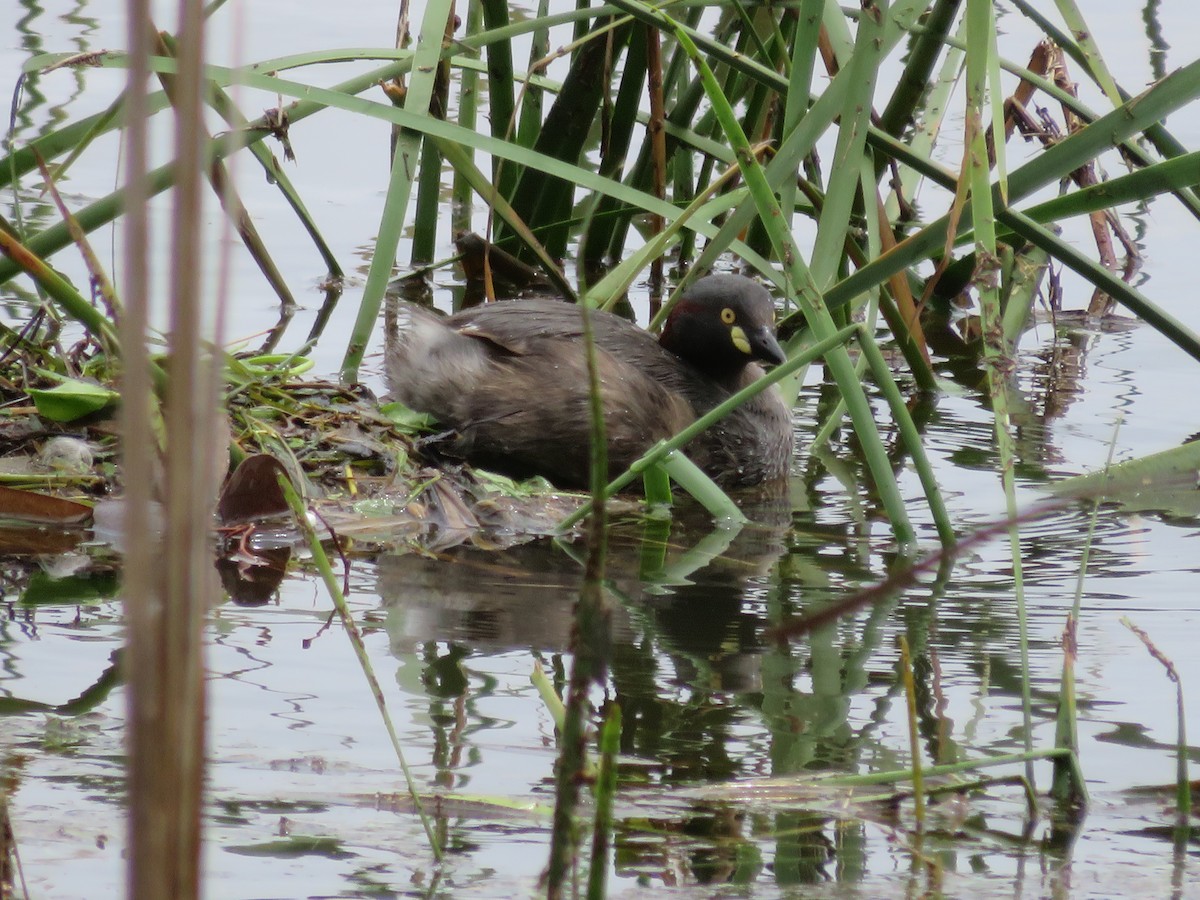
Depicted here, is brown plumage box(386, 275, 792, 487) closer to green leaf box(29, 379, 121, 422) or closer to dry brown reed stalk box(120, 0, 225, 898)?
green leaf box(29, 379, 121, 422)

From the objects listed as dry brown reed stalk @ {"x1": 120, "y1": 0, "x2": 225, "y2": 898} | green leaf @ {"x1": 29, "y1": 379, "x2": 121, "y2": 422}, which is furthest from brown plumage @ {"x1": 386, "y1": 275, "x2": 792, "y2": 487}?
dry brown reed stalk @ {"x1": 120, "y1": 0, "x2": 225, "y2": 898}

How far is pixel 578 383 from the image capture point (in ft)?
13.9

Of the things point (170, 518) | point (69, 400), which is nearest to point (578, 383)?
point (69, 400)

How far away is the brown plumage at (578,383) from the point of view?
423 cm

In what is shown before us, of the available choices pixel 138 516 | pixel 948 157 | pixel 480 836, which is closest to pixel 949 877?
pixel 480 836

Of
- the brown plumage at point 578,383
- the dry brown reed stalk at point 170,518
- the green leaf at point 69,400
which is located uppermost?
the brown plumage at point 578,383

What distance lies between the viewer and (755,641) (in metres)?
2.98

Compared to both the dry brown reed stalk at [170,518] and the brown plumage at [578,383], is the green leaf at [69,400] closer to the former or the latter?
the brown plumage at [578,383]

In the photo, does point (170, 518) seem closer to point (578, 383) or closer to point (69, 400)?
point (69, 400)

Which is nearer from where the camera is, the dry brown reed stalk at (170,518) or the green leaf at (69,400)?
the dry brown reed stalk at (170,518)

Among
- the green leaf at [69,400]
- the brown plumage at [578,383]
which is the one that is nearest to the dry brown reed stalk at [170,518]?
the green leaf at [69,400]

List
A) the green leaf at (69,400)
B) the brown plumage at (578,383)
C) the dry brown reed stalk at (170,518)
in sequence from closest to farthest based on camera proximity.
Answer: the dry brown reed stalk at (170,518) < the green leaf at (69,400) < the brown plumage at (578,383)

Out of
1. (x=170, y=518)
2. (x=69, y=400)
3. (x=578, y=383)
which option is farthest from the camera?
(x=578, y=383)

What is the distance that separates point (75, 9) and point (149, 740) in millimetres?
7247
